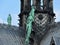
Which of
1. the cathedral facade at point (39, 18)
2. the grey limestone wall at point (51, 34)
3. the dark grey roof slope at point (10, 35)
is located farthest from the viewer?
the cathedral facade at point (39, 18)

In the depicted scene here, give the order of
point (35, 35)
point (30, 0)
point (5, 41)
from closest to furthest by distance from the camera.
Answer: point (5, 41), point (35, 35), point (30, 0)

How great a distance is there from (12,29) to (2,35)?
3.58m

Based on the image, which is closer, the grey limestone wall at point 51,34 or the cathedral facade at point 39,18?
the grey limestone wall at point 51,34

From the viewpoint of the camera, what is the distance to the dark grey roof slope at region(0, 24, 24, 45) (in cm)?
5735

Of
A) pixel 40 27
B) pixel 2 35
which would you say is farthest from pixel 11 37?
pixel 40 27

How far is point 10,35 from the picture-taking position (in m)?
59.2

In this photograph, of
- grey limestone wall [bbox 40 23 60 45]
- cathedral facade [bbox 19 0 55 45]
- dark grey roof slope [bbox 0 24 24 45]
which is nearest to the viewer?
dark grey roof slope [bbox 0 24 24 45]

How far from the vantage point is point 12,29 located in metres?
61.5

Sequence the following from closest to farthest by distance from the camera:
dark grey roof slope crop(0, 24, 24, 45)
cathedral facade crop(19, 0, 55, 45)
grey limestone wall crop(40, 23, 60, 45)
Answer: dark grey roof slope crop(0, 24, 24, 45) < grey limestone wall crop(40, 23, 60, 45) < cathedral facade crop(19, 0, 55, 45)

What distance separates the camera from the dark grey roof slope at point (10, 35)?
57.4 meters

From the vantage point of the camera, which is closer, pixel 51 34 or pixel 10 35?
pixel 10 35

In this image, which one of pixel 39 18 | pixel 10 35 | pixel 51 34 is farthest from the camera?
pixel 39 18

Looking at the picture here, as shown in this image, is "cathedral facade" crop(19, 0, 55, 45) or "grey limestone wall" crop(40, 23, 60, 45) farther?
"cathedral facade" crop(19, 0, 55, 45)

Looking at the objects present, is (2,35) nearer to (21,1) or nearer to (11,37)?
(11,37)
